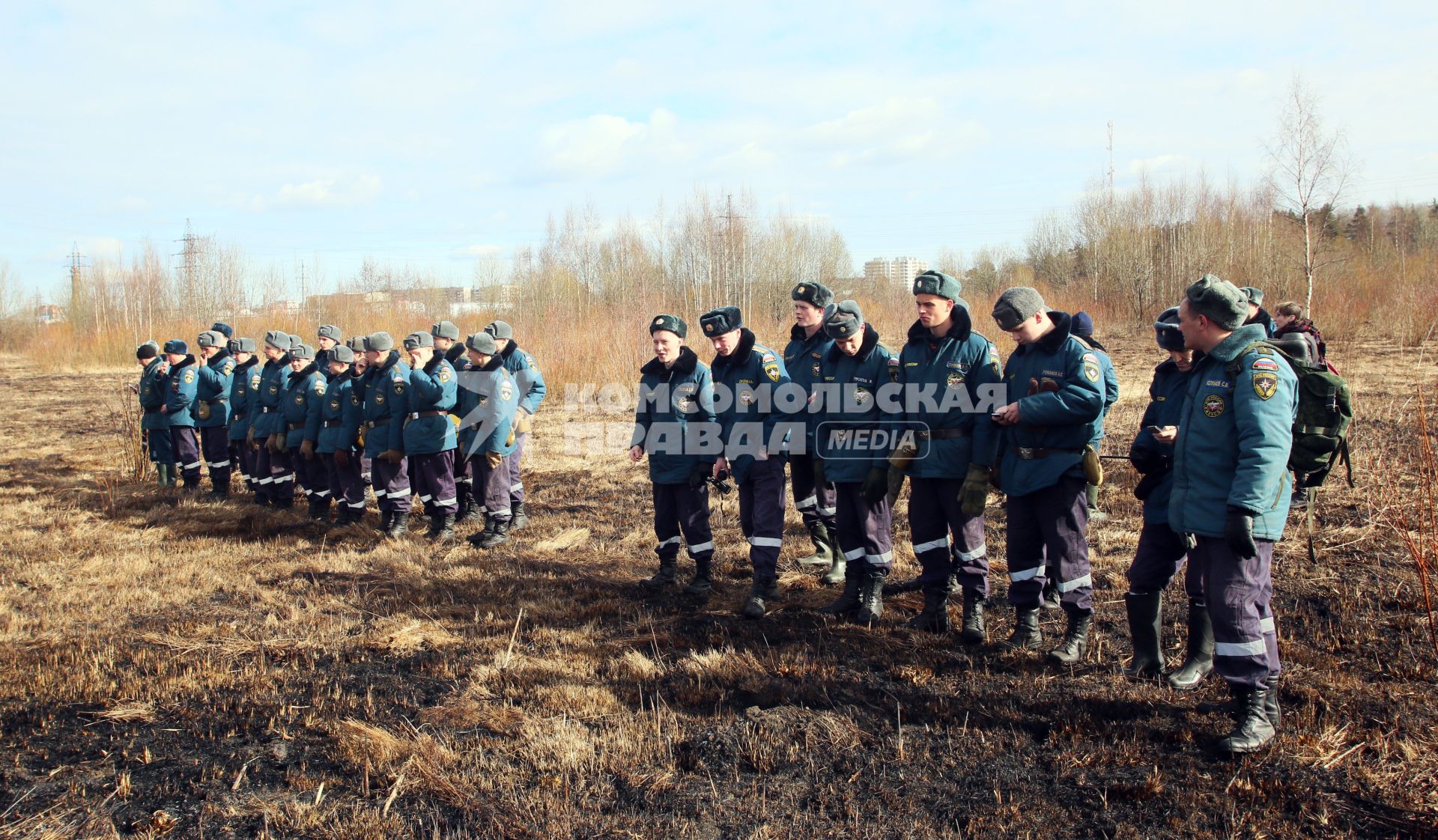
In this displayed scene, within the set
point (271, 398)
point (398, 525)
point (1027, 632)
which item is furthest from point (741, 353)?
point (271, 398)

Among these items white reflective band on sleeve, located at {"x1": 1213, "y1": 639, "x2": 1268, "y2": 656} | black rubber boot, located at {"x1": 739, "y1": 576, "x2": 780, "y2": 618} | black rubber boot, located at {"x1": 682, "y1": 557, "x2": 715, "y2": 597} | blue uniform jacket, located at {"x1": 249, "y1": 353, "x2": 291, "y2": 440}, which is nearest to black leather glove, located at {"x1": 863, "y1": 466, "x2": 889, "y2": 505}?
black rubber boot, located at {"x1": 739, "y1": 576, "x2": 780, "y2": 618}

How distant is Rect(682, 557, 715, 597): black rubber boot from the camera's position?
6.34 metres

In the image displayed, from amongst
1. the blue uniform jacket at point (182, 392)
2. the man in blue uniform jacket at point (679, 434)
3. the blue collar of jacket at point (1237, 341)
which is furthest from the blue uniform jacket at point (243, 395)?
the blue collar of jacket at point (1237, 341)

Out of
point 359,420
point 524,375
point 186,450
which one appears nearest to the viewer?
point 359,420

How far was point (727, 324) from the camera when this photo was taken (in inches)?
237

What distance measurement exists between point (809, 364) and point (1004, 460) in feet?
5.53

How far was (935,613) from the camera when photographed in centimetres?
531

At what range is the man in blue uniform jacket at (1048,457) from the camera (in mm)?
4539

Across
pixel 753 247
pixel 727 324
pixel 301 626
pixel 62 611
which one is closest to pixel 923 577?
pixel 727 324

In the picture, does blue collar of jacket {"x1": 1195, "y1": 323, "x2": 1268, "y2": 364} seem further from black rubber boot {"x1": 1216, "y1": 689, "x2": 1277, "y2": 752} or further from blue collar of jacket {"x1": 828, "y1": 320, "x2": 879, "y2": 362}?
blue collar of jacket {"x1": 828, "y1": 320, "x2": 879, "y2": 362}

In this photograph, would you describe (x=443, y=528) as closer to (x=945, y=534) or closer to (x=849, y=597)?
(x=849, y=597)

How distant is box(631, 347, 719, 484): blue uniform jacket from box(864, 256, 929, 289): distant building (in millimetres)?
27447

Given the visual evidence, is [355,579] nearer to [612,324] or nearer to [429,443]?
[429,443]

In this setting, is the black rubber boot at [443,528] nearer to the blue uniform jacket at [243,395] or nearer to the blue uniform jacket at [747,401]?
the blue uniform jacket at [747,401]
